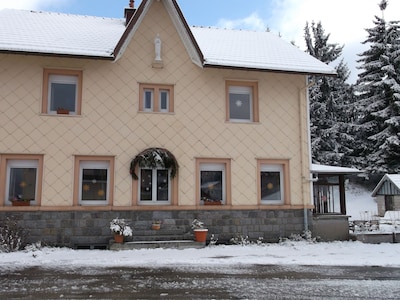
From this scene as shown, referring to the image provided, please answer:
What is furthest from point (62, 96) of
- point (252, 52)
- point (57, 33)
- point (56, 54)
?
point (252, 52)

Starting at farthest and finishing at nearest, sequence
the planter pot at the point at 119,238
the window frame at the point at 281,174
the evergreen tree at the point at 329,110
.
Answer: the evergreen tree at the point at 329,110 → the window frame at the point at 281,174 → the planter pot at the point at 119,238

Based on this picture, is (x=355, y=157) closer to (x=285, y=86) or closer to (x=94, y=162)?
(x=285, y=86)

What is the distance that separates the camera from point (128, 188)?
13523 millimetres

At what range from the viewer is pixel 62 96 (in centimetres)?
1384

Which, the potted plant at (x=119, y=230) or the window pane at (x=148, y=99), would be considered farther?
the window pane at (x=148, y=99)

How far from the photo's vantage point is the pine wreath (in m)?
13.4

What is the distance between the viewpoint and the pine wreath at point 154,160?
13406 millimetres

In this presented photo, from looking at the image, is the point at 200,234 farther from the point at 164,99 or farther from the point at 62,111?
the point at 62,111

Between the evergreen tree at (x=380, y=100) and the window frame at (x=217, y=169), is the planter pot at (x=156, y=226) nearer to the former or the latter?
the window frame at (x=217, y=169)

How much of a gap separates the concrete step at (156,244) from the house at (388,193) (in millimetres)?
17511

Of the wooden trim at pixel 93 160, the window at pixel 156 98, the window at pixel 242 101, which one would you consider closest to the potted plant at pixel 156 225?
the wooden trim at pixel 93 160

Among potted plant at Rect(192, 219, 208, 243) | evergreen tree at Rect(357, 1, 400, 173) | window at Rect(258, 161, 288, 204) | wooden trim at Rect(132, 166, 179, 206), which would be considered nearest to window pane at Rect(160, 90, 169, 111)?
wooden trim at Rect(132, 166, 179, 206)

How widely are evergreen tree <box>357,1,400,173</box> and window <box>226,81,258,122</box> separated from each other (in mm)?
18905

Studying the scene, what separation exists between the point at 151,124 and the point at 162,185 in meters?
2.24
